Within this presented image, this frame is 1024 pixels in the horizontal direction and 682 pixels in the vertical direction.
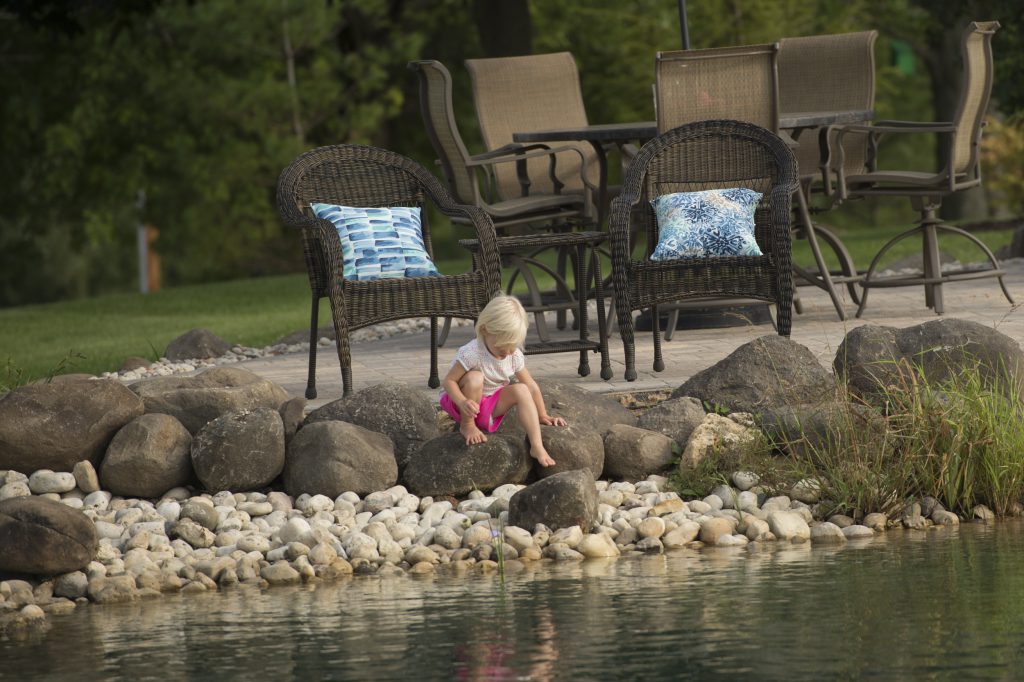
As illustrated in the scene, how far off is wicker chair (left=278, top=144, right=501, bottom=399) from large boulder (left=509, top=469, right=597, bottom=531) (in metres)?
1.37

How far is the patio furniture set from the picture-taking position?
7133mm

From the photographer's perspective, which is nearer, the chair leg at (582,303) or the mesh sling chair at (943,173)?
the chair leg at (582,303)

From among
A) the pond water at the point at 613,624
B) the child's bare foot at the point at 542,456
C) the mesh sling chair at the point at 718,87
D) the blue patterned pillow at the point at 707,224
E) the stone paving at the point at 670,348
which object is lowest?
the pond water at the point at 613,624

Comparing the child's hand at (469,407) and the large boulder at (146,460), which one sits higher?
the child's hand at (469,407)

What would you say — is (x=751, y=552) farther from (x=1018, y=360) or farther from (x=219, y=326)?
(x=219, y=326)

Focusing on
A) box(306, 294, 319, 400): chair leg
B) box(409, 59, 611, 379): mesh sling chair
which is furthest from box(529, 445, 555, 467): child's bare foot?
box(409, 59, 611, 379): mesh sling chair

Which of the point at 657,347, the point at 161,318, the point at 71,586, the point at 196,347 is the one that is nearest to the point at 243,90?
the point at 161,318

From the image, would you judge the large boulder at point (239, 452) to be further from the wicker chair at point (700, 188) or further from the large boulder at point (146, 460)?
the wicker chair at point (700, 188)

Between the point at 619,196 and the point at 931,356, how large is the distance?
1.66m

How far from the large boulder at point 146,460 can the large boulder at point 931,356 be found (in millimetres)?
2538

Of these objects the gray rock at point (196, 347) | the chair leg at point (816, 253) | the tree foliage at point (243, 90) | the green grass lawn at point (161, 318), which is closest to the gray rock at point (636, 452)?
the chair leg at point (816, 253)

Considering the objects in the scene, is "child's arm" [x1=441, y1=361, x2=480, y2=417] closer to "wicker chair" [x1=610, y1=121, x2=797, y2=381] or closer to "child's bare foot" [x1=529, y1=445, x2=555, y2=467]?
"child's bare foot" [x1=529, y1=445, x2=555, y2=467]

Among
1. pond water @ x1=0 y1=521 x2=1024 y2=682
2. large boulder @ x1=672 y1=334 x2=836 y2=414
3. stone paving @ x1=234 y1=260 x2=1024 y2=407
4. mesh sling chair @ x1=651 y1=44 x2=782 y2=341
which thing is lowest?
pond water @ x1=0 y1=521 x2=1024 y2=682

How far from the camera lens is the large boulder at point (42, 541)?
5.36m
